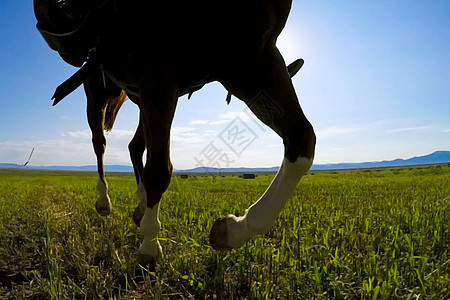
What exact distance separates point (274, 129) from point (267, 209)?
1.94 feet

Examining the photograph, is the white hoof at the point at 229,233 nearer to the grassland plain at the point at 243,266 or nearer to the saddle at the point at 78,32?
the grassland plain at the point at 243,266

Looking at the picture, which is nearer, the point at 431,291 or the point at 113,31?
the point at 431,291

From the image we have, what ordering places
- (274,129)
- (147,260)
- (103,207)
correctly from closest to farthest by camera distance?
(274,129)
(147,260)
(103,207)

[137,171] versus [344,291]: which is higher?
[137,171]

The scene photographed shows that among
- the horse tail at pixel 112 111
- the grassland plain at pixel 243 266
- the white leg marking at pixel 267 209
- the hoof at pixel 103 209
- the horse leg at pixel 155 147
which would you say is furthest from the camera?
the horse tail at pixel 112 111

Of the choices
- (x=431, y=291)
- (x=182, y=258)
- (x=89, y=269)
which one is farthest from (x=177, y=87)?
(x=431, y=291)

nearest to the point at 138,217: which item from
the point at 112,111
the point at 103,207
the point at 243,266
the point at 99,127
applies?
the point at 103,207

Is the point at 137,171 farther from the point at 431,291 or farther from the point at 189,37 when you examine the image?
the point at 431,291

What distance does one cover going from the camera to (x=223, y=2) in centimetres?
211

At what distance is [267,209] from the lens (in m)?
1.93

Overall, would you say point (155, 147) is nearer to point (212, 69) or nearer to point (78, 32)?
point (212, 69)

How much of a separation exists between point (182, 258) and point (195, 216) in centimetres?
157

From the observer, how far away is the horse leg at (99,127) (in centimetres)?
404

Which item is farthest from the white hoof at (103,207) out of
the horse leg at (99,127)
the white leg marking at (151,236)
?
the white leg marking at (151,236)
